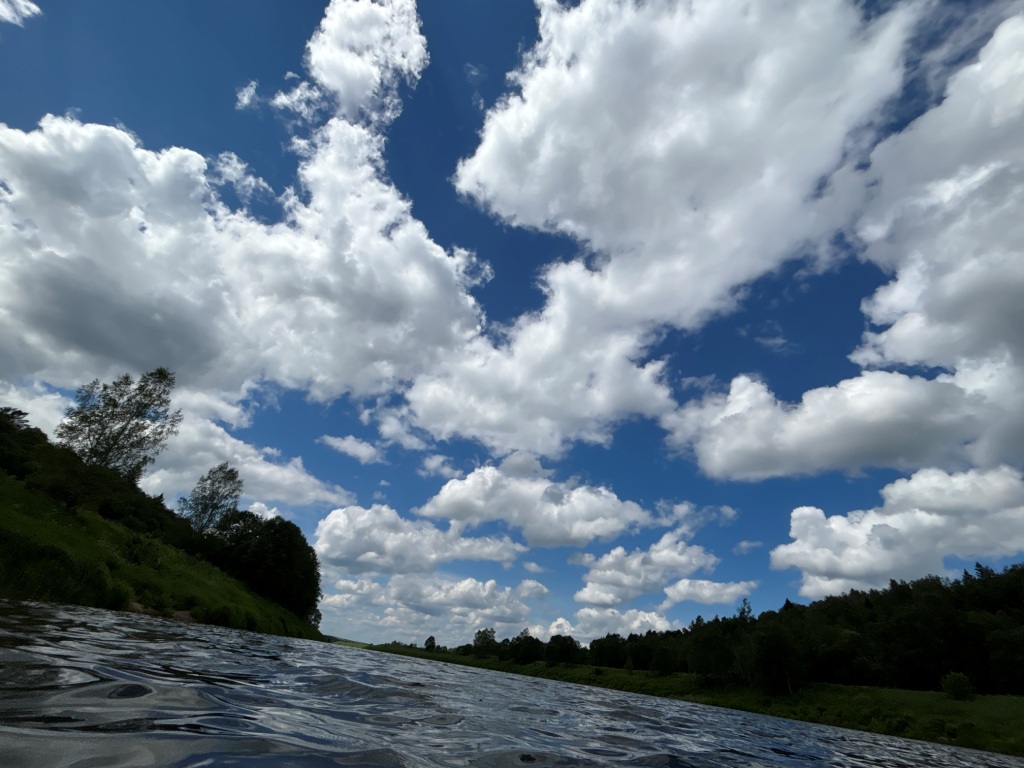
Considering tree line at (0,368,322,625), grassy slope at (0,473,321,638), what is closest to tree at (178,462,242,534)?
tree line at (0,368,322,625)

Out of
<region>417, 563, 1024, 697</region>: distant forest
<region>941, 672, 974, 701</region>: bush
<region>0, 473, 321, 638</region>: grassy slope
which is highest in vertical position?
<region>417, 563, 1024, 697</region>: distant forest

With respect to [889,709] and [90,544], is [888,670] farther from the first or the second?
[90,544]

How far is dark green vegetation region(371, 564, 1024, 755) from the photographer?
8431 centimetres

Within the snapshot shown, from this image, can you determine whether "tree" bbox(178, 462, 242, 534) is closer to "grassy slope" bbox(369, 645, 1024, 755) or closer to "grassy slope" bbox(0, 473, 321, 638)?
"grassy slope" bbox(0, 473, 321, 638)

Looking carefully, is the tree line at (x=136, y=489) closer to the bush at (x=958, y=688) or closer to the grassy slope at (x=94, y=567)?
the grassy slope at (x=94, y=567)

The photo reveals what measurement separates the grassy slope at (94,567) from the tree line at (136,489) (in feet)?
12.4

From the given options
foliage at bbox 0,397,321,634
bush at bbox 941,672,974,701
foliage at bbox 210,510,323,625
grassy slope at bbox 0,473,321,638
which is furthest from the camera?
foliage at bbox 210,510,323,625

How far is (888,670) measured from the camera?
111312mm

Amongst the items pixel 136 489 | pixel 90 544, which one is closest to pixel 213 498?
pixel 136 489

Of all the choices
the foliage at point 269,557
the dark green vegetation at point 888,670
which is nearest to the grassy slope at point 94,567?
the foliage at point 269,557

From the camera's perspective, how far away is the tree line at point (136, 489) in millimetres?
53406

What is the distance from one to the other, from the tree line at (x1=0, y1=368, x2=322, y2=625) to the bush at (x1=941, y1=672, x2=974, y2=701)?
122306 mm

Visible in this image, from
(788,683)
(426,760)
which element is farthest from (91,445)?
(788,683)

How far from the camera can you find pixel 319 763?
6109mm
